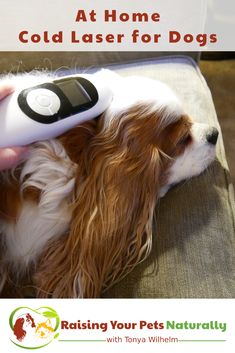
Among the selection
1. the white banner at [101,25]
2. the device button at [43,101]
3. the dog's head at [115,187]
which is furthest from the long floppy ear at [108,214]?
the white banner at [101,25]

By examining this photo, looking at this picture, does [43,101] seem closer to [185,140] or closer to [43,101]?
[43,101]

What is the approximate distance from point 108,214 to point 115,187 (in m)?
0.05

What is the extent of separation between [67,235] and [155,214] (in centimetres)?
19

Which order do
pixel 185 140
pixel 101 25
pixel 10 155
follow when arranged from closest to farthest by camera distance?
pixel 10 155, pixel 185 140, pixel 101 25

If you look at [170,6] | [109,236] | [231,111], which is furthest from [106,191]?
[231,111]

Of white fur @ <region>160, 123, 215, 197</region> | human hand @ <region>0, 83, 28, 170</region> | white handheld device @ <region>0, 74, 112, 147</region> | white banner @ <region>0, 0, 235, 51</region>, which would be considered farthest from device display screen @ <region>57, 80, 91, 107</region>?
white banner @ <region>0, 0, 235, 51</region>

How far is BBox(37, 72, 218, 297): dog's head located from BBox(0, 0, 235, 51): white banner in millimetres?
531

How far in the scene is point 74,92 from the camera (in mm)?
909

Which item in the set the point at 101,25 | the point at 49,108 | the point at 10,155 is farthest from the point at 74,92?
the point at 101,25

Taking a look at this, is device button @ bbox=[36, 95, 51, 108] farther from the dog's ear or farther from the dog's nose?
the dog's nose

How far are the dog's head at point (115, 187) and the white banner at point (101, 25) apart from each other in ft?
1.74

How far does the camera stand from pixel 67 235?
0.89 m
